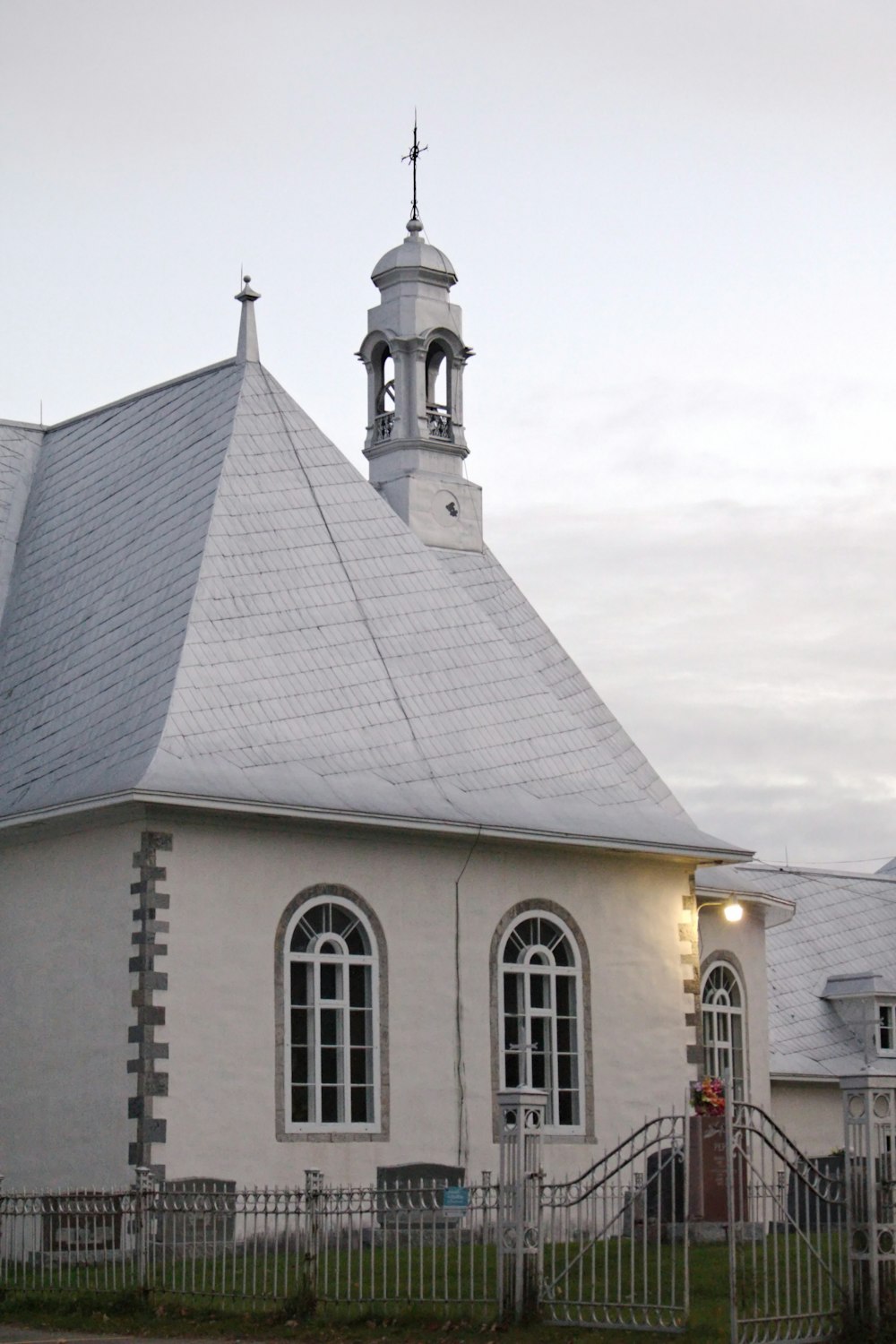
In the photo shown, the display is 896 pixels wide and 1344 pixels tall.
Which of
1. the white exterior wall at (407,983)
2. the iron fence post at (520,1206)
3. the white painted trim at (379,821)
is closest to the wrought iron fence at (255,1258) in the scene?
the iron fence post at (520,1206)

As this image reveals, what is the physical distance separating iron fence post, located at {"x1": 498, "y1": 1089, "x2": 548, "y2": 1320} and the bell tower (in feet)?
59.5

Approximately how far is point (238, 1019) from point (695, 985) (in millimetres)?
6348

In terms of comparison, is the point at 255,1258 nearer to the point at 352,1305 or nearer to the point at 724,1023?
the point at 352,1305

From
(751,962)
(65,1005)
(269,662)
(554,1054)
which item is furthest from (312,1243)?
(751,962)

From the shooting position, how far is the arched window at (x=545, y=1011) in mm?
23406

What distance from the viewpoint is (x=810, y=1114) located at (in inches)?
1353

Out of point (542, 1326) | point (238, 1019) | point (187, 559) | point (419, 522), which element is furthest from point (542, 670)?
point (542, 1326)

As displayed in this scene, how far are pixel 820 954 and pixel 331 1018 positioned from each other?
17.7 meters

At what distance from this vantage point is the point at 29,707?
2445 cm

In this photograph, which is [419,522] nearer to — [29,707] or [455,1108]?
[29,707]

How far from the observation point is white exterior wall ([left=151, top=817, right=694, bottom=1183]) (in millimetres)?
21094

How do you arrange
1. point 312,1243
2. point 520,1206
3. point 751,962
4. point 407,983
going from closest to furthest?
point 520,1206 → point 312,1243 → point 407,983 → point 751,962

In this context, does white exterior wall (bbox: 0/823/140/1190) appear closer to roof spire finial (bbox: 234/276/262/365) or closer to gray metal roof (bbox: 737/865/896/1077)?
roof spire finial (bbox: 234/276/262/365)

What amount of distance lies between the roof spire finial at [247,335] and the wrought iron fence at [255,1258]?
1087 centimetres
